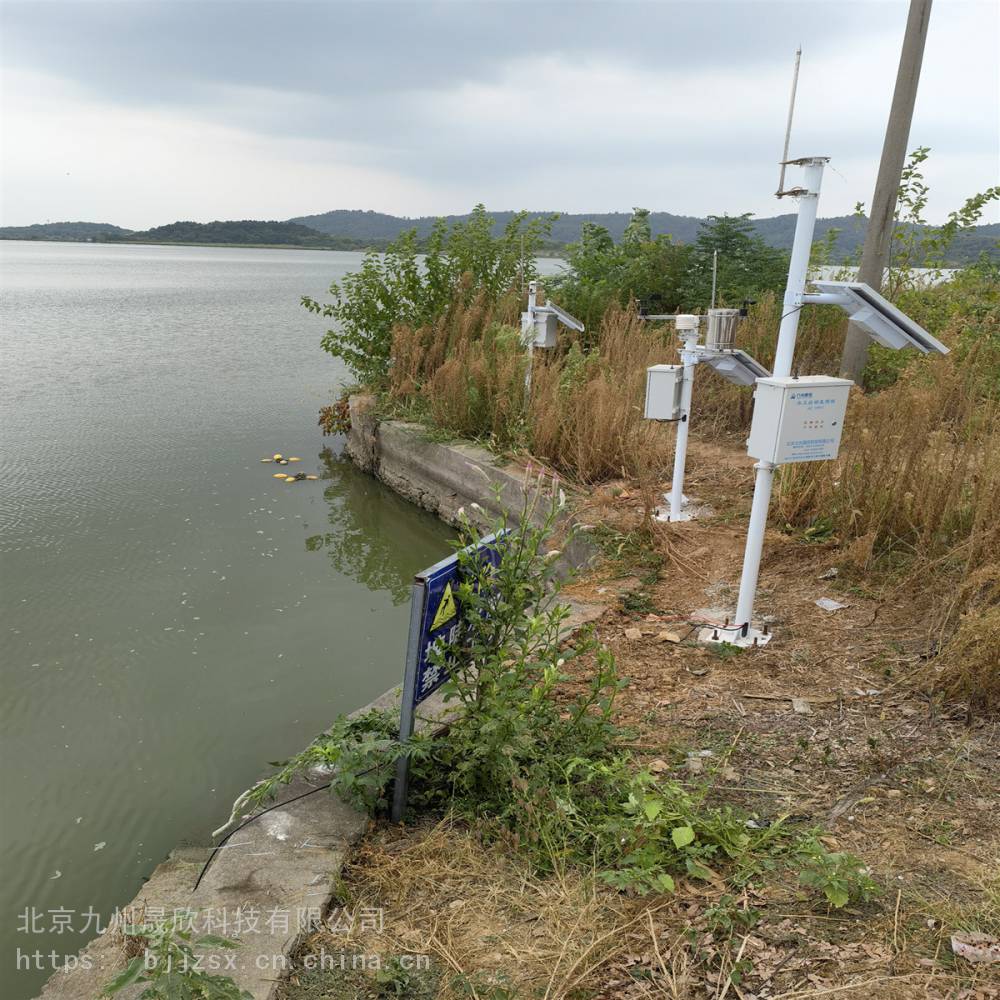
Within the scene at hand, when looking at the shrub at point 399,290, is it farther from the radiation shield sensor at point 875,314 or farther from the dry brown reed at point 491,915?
the dry brown reed at point 491,915

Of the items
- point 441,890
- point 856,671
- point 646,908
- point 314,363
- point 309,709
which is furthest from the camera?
point 314,363

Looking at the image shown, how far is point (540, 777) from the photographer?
2.58 m

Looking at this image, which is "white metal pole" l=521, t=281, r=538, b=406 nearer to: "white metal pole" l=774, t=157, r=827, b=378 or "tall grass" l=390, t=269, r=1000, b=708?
"tall grass" l=390, t=269, r=1000, b=708

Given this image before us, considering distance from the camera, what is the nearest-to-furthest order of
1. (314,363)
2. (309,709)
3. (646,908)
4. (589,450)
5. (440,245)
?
(646,908) → (309,709) → (589,450) → (440,245) → (314,363)

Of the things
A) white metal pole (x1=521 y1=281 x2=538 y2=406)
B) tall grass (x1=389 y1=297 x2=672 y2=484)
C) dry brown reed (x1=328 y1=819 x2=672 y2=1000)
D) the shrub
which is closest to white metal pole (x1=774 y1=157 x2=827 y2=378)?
dry brown reed (x1=328 y1=819 x2=672 y2=1000)

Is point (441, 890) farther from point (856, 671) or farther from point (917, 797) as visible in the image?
point (856, 671)

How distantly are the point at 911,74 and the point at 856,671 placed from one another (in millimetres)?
6191

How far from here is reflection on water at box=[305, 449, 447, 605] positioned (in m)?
A: 6.20

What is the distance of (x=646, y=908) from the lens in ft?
7.06

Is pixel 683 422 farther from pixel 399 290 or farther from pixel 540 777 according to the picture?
pixel 399 290

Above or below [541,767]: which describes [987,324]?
above

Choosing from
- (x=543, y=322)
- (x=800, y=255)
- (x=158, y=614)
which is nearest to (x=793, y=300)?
(x=800, y=255)

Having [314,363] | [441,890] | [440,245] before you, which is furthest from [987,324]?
[314,363]

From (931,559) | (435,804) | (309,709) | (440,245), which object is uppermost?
(440,245)
